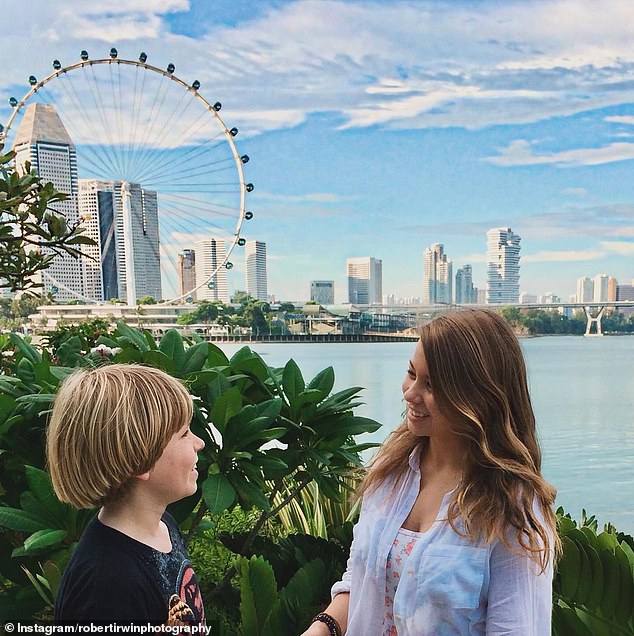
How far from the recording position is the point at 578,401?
2.25 m

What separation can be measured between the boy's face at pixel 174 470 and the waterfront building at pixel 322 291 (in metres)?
2.55

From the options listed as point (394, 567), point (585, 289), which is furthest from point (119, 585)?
point (585, 289)

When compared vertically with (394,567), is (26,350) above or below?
above

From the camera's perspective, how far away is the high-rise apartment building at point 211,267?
206 inches

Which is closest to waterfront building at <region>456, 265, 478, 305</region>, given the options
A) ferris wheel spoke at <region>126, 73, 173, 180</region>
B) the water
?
the water

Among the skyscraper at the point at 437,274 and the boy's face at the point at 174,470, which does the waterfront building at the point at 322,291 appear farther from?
the boy's face at the point at 174,470

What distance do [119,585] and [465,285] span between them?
3.13m

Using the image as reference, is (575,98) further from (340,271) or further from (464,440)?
(464,440)

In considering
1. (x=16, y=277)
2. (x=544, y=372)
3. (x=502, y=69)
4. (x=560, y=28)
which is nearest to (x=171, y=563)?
(x=16, y=277)

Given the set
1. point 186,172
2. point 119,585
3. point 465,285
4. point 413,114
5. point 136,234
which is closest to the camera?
point 119,585

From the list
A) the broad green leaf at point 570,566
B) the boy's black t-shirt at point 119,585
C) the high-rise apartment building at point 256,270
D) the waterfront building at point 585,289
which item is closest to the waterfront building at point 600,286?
the waterfront building at point 585,289

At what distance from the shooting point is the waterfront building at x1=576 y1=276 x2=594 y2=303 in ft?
9.55

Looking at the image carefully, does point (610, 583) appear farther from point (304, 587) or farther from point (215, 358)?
point (215, 358)

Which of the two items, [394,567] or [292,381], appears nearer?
[394,567]
